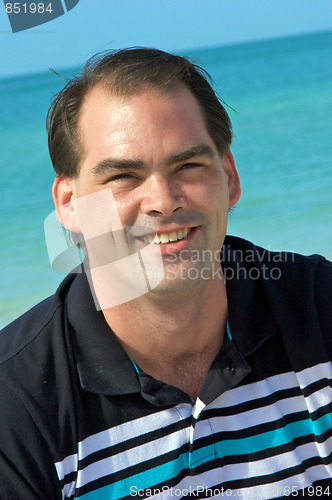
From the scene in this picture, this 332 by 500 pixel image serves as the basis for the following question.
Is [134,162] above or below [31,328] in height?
above

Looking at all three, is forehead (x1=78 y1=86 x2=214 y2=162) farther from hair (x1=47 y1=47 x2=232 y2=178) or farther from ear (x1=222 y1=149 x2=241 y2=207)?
ear (x1=222 y1=149 x2=241 y2=207)

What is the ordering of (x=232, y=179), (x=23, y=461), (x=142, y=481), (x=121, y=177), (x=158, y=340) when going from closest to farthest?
1. (x=23, y=461)
2. (x=142, y=481)
3. (x=121, y=177)
4. (x=158, y=340)
5. (x=232, y=179)

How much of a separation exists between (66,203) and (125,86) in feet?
1.72

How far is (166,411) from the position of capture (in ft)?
8.07

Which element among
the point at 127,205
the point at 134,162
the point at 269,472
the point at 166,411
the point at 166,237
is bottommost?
the point at 269,472

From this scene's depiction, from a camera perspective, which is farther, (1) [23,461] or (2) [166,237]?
(2) [166,237]

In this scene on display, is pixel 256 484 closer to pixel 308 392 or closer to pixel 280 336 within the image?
pixel 308 392

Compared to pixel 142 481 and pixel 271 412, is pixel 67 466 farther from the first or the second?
pixel 271 412

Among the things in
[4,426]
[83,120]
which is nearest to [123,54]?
[83,120]

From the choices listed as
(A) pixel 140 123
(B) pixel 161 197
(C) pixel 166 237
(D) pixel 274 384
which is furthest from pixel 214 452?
(A) pixel 140 123

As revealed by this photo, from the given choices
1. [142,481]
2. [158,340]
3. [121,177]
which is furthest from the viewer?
[158,340]

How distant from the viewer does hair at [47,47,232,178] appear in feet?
8.48

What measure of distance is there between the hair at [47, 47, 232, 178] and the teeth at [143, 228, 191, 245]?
40cm

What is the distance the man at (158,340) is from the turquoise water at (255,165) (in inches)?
24.9
